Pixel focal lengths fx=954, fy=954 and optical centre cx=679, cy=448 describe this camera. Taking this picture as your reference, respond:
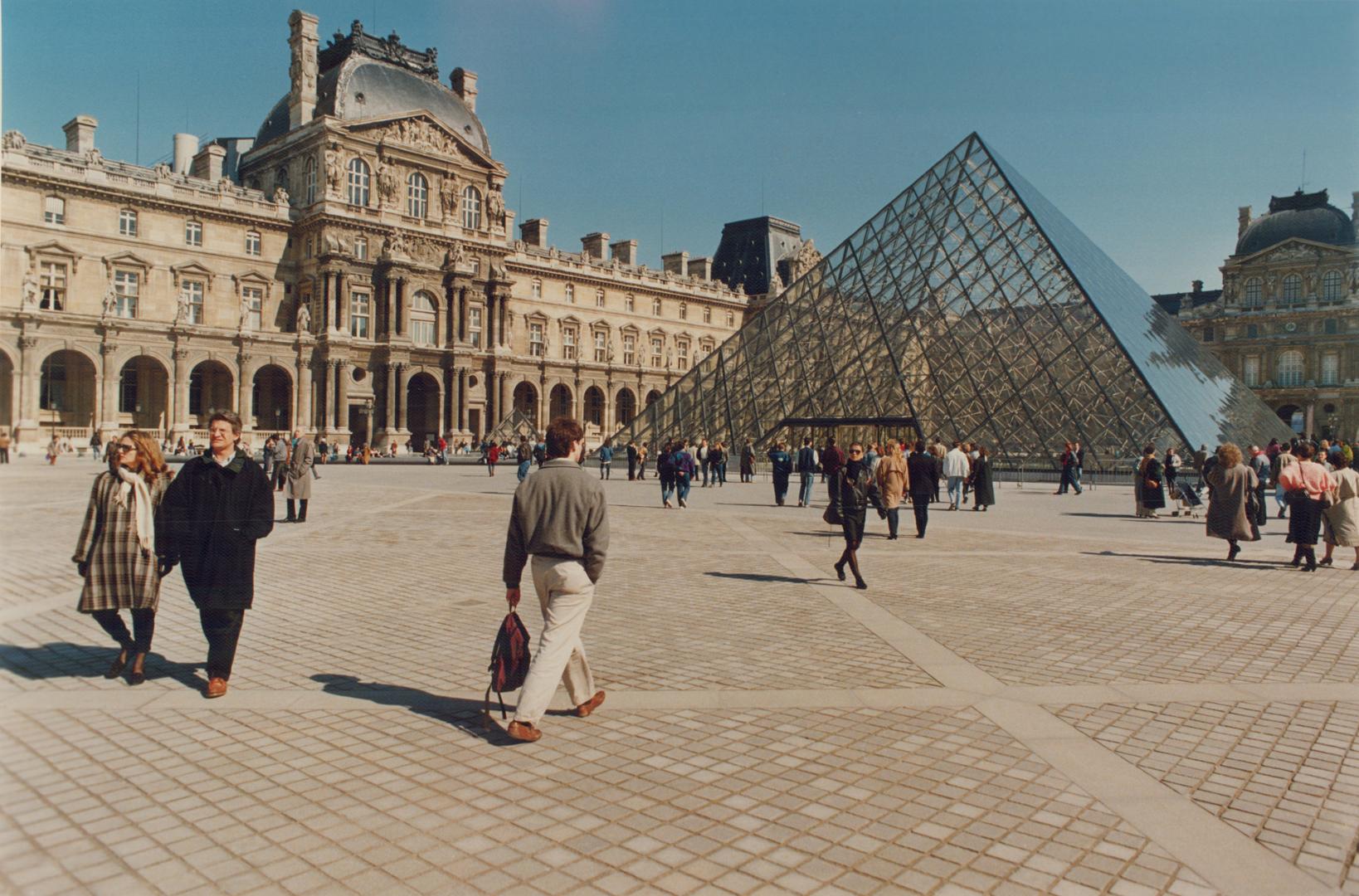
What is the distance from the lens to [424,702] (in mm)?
5156

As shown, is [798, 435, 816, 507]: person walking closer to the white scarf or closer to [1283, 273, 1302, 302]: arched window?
the white scarf

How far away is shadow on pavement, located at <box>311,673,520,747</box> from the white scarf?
48.1 inches

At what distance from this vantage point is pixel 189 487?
5.28 m

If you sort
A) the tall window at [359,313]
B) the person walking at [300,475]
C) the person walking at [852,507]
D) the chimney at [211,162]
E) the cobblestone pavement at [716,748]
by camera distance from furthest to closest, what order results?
the chimney at [211,162]
the tall window at [359,313]
the person walking at [300,475]
the person walking at [852,507]
the cobblestone pavement at [716,748]

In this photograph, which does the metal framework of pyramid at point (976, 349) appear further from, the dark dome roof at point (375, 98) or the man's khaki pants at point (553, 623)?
the dark dome roof at point (375, 98)

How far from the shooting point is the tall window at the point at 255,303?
46.3 meters

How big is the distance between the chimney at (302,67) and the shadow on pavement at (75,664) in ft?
157

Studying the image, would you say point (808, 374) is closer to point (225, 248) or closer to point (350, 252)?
point (350, 252)

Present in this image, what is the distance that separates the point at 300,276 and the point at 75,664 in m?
45.8

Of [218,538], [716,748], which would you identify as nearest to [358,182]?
[218,538]

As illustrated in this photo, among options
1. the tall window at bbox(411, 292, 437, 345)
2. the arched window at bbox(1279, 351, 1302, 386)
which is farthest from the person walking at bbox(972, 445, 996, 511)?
the arched window at bbox(1279, 351, 1302, 386)

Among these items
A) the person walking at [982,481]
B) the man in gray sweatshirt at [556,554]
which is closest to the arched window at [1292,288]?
the person walking at [982,481]

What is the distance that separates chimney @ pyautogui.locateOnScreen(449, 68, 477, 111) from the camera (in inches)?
2245

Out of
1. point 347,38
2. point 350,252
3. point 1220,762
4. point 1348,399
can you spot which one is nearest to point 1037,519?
point 1220,762
